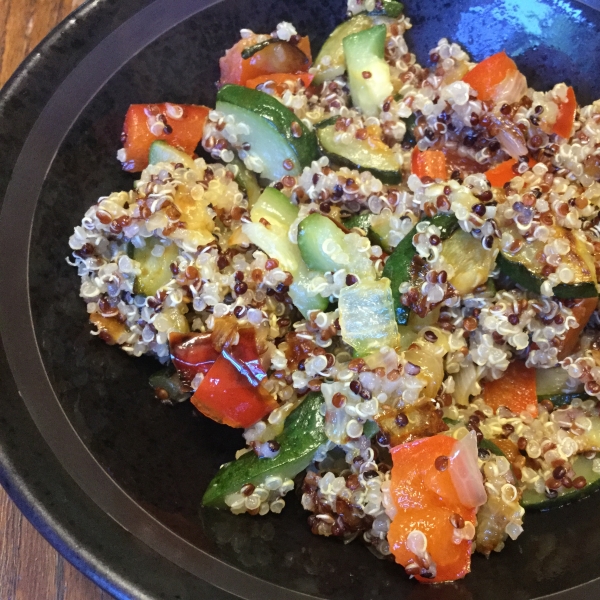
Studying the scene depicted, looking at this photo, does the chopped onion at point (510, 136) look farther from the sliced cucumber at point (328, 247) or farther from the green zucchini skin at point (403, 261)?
the sliced cucumber at point (328, 247)

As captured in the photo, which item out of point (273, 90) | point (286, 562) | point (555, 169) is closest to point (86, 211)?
point (273, 90)

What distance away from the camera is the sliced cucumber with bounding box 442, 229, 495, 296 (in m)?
1.99

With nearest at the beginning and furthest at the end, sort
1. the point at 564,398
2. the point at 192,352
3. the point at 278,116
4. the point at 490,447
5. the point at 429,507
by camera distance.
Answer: the point at 429,507 < the point at 490,447 < the point at 192,352 < the point at 564,398 < the point at 278,116

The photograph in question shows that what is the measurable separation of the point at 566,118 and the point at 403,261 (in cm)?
104

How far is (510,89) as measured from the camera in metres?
2.40

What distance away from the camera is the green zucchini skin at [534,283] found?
190cm

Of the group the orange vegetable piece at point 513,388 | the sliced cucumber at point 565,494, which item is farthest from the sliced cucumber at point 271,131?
the sliced cucumber at point 565,494

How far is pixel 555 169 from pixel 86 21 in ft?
6.19

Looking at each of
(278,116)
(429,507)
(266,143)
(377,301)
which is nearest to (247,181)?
(266,143)

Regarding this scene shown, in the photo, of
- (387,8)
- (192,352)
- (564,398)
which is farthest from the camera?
(387,8)

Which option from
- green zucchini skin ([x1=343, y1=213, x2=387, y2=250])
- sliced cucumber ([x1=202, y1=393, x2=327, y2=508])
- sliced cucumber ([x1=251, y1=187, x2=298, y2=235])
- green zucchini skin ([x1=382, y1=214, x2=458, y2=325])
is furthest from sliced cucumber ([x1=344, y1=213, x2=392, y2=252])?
sliced cucumber ([x1=202, y1=393, x2=327, y2=508])

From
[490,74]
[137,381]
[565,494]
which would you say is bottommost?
[565,494]

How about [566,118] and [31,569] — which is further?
[566,118]

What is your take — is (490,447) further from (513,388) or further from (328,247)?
(328,247)
